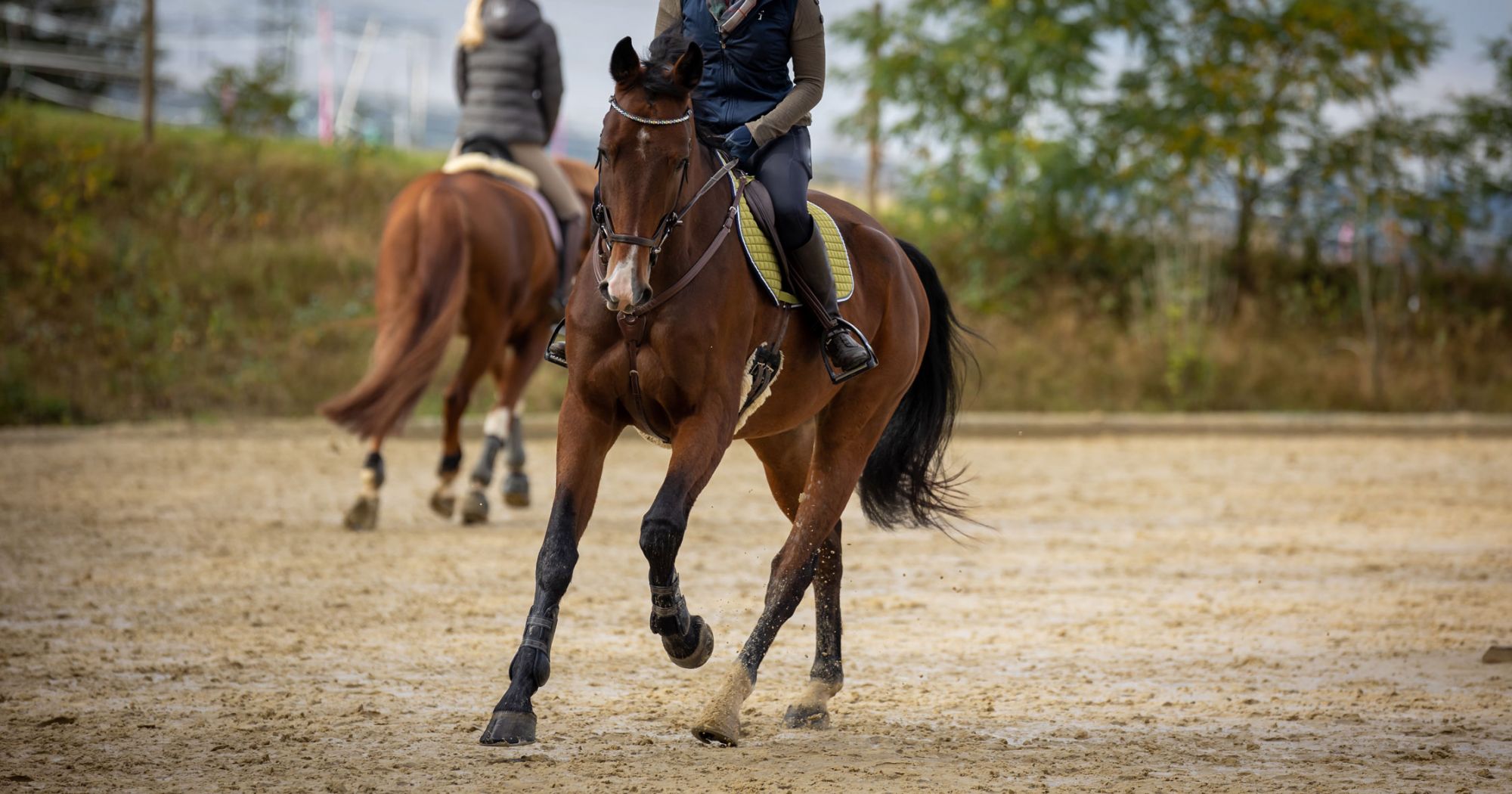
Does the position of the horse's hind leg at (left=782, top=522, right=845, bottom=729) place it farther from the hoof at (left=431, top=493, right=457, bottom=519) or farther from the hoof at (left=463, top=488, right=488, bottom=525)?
the hoof at (left=431, top=493, right=457, bottom=519)

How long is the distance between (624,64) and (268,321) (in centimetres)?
1320

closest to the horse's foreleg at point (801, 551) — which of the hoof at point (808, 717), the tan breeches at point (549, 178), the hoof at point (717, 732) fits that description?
the hoof at point (717, 732)

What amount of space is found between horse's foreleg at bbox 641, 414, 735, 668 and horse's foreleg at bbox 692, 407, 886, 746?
0.18 meters

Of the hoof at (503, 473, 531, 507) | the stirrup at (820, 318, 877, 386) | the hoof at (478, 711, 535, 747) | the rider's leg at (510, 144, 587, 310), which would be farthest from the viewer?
the hoof at (503, 473, 531, 507)

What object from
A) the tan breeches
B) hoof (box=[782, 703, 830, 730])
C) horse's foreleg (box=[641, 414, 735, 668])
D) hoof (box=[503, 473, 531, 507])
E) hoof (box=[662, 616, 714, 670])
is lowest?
hoof (box=[782, 703, 830, 730])

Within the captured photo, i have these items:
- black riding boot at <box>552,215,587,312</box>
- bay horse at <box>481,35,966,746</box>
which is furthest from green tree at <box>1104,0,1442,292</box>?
bay horse at <box>481,35,966,746</box>

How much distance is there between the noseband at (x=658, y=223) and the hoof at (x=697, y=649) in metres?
1.20

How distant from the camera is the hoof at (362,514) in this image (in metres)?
9.68

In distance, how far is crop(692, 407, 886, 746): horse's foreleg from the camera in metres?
4.86

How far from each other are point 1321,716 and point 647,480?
7712 mm

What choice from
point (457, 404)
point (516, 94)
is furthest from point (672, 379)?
point (516, 94)

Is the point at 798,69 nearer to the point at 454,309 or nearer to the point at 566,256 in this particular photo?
the point at 454,309

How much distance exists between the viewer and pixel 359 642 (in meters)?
6.51

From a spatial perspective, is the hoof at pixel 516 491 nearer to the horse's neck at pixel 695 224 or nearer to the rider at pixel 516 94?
the rider at pixel 516 94
